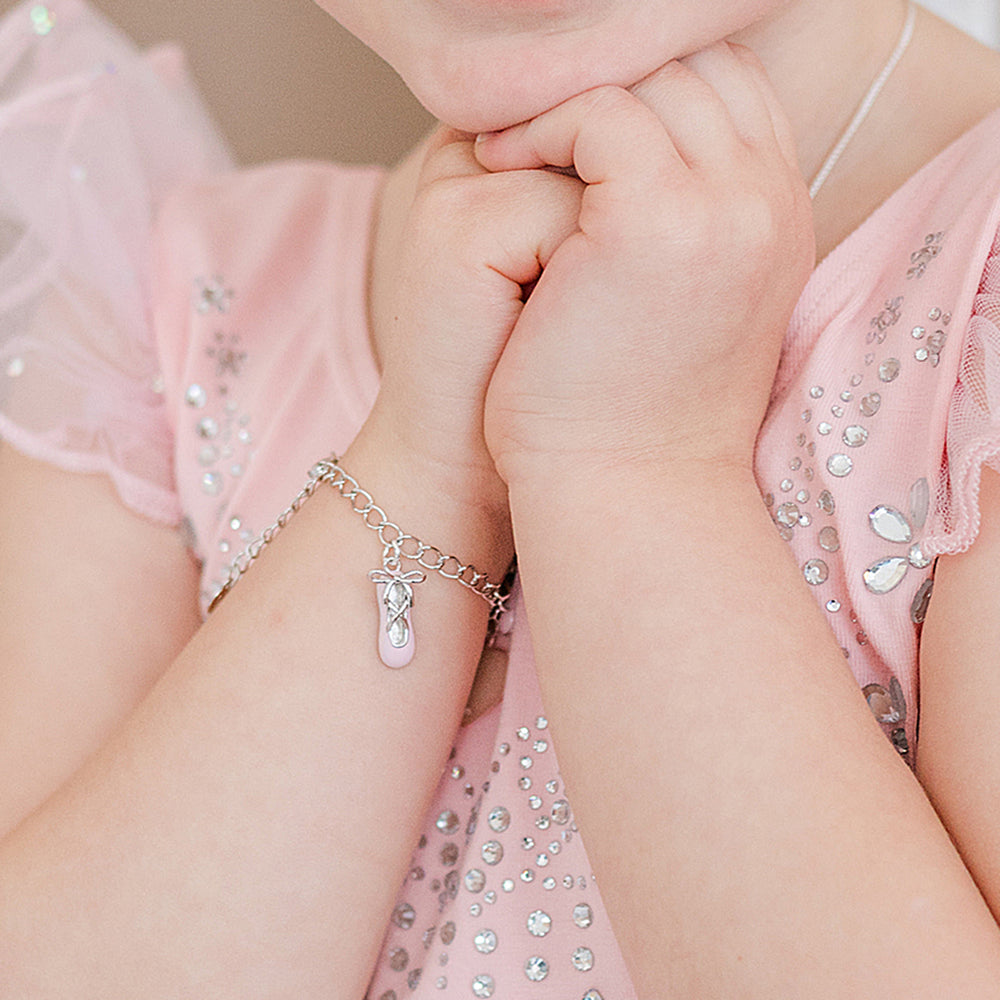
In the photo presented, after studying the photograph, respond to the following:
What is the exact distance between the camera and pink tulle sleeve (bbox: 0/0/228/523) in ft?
3.04

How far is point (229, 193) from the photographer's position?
42.5 inches

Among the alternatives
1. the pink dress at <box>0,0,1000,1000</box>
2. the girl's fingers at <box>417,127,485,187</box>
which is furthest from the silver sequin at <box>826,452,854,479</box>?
the girl's fingers at <box>417,127,485,187</box>

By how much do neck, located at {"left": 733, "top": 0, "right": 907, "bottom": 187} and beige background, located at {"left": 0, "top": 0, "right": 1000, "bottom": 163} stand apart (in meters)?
0.79

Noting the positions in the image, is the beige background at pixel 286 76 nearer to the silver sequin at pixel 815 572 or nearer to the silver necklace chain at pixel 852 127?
the silver necklace chain at pixel 852 127

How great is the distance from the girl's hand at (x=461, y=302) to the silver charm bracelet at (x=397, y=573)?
36 millimetres

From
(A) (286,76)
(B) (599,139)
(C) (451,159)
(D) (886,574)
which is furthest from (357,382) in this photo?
(A) (286,76)

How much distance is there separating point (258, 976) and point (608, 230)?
1.54 feet

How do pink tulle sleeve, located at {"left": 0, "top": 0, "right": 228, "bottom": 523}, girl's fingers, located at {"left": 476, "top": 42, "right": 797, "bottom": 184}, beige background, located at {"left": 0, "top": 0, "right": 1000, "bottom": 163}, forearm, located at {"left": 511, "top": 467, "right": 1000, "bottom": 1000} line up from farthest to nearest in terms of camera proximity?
beige background, located at {"left": 0, "top": 0, "right": 1000, "bottom": 163}
pink tulle sleeve, located at {"left": 0, "top": 0, "right": 228, "bottom": 523}
girl's fingers, located at {"left": 476, "top": 42, "right": 797, "bottom": 184}
forearm, located at {"left": 511, "top": 467, "right": 1000, "bottom": 1000}

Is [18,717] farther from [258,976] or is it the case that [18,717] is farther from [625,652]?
[625,652]

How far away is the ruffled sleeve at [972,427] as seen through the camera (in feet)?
1.93

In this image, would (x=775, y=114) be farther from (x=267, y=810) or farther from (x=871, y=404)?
(x=267, y=810)

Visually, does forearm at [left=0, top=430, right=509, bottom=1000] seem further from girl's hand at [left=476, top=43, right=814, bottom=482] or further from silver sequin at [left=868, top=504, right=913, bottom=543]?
silver sequin at [left=868, top=504, right=913, bottom=543]

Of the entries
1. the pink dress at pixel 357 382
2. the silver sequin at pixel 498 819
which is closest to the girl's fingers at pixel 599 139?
the pink dress at pixel 357 382

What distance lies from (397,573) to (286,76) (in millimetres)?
1034
